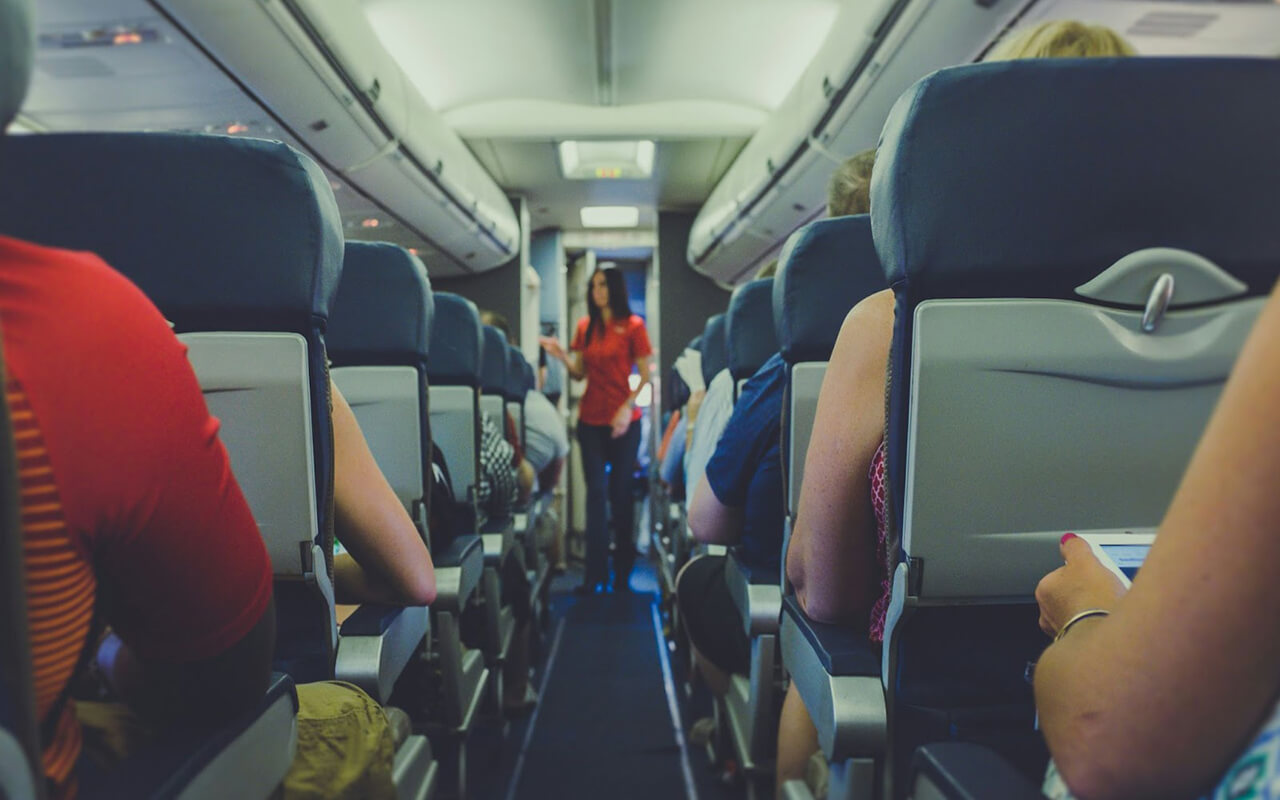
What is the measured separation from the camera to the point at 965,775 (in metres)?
0.66

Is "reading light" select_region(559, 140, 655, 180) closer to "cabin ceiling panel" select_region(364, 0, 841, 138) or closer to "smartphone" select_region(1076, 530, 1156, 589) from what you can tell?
"cabin ceiling panel" select_region(364, 0, 841, 138)

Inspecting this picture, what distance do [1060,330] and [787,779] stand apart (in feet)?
3.45

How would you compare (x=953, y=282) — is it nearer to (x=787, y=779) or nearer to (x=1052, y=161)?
(x=1052, y=161)

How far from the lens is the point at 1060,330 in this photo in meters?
0.92

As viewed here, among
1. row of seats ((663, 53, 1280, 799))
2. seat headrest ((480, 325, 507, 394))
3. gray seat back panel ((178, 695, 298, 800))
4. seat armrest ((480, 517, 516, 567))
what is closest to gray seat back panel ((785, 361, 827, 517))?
row of seats ((663, 53, 1280, 799))

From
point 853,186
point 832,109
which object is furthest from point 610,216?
point 853,186

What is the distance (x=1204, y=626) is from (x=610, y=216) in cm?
807

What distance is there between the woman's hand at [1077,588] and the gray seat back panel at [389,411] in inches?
58.8

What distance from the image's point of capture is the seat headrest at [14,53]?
0.42 m

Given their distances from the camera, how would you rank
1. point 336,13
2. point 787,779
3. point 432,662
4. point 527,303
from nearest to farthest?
point 787,779 < point 432,662 < point 336,13 < point 527,303

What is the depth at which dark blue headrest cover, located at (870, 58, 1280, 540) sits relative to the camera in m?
0.86

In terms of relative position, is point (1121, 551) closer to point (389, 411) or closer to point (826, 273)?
point (826, 273)

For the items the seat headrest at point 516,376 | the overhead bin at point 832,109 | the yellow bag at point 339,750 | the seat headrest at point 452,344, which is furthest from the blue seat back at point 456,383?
the overhead bin at point 832,109

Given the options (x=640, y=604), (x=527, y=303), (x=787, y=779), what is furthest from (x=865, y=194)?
(x=527, y=303)
